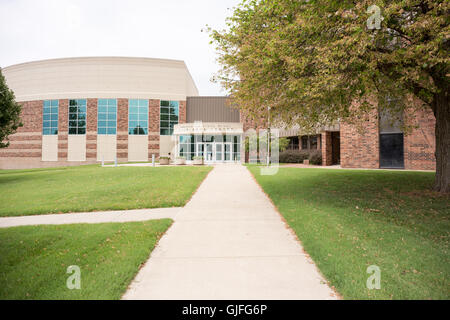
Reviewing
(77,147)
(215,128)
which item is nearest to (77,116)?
(77,147)

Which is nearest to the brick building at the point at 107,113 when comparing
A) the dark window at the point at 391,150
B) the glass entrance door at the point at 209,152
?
the glass entrance door at the point at 209,152

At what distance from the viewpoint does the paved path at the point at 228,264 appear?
306cm

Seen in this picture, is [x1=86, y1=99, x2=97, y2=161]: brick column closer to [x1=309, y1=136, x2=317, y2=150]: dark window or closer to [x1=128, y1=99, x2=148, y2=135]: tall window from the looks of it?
[x1=128, y1=99, x2=148, y2=135]: tall window

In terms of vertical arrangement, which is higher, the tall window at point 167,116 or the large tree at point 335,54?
the tall window at point 167,116

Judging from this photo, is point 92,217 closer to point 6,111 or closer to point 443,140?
point 443,140

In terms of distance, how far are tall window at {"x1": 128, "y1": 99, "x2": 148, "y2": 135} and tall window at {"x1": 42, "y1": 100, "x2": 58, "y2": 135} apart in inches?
458

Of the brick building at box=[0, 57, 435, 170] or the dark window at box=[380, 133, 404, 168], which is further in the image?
the brick building at box=[0, 57, 435, 170]

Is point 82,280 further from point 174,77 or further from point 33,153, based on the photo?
point 33,153

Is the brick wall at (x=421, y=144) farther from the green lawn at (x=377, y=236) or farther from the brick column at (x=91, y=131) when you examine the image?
the brick column at (x=91, y=131)

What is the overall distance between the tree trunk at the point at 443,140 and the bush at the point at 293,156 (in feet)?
72.2

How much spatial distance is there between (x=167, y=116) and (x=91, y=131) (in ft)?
36.8

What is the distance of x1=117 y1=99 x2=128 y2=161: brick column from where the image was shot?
35688mm
